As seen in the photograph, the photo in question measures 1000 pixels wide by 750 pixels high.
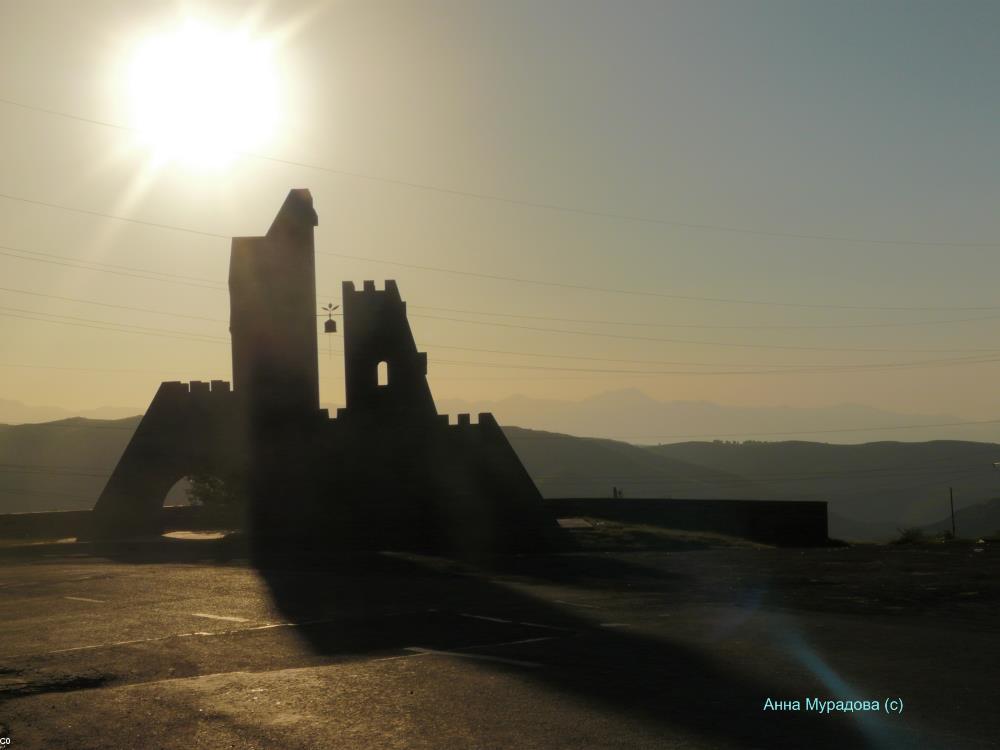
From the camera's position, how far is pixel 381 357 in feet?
131

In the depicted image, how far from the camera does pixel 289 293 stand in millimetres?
40969

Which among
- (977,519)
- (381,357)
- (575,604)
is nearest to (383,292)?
(381,357)

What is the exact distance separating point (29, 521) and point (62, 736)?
32.5 metres

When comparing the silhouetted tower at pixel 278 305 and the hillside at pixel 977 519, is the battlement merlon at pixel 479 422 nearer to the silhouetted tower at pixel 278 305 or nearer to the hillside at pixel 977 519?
the silhouetted tower at pixel 278 305

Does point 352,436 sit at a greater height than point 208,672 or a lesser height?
greater

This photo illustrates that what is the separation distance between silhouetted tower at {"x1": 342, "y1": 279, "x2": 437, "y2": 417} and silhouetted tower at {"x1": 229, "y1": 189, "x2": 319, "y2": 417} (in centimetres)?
183

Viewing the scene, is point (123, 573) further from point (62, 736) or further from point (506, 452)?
point (506, 452)

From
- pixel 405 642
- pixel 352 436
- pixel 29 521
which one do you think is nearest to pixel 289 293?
pixel 352 436

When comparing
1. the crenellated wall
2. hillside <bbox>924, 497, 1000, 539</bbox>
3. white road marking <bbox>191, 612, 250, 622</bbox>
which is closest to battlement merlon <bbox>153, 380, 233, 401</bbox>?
the crenellated wall

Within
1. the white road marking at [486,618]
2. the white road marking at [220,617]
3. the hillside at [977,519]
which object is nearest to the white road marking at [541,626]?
the white road marking at [486,618]

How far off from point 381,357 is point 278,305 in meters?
4.55

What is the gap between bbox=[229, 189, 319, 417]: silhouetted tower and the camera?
4062 cm

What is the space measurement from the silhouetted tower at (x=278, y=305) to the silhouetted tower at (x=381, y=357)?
1.83 m

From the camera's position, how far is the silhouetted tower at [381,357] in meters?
39.2
